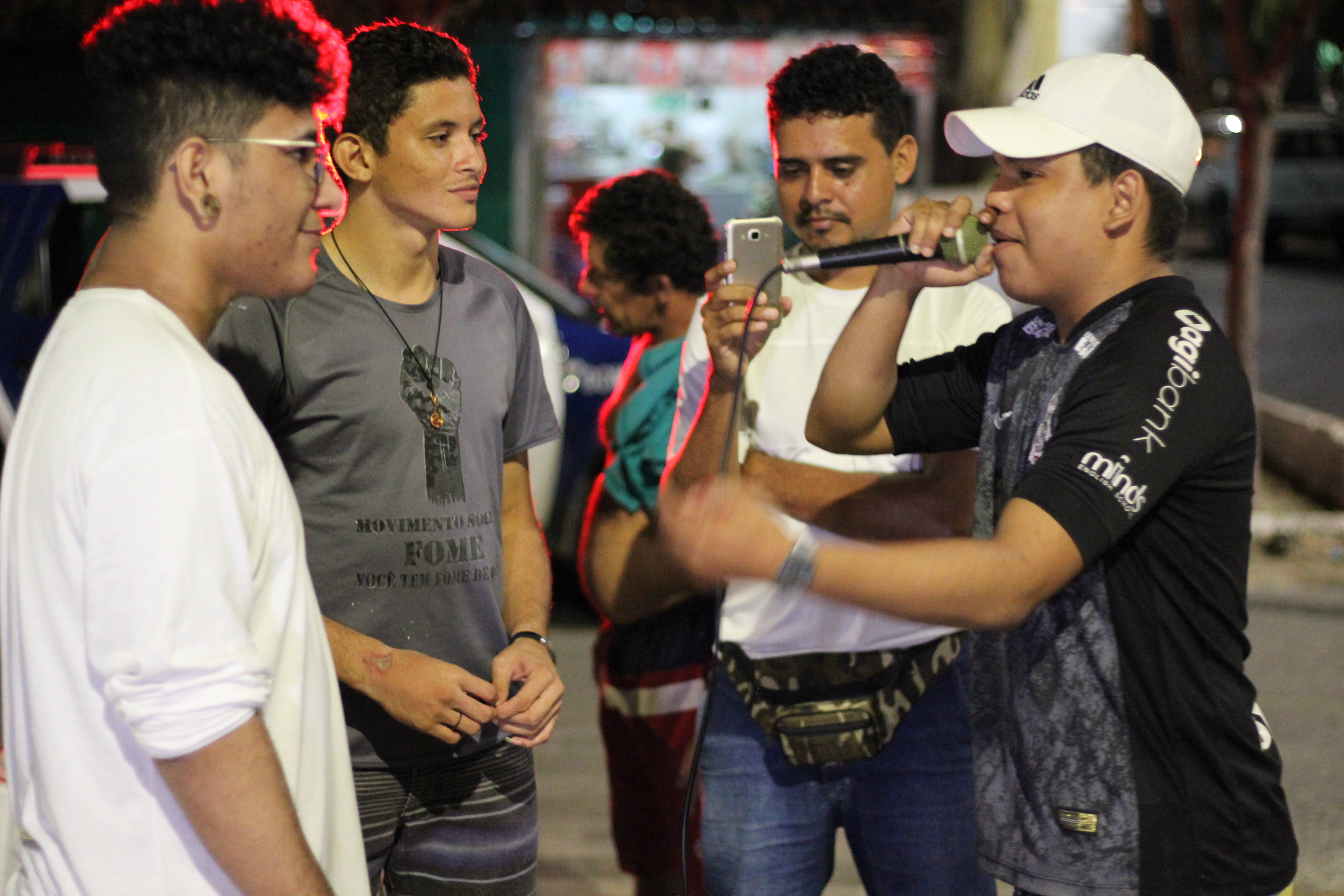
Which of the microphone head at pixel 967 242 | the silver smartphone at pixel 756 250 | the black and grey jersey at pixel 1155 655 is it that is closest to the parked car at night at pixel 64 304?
the silver smartphone at pixel 756 250

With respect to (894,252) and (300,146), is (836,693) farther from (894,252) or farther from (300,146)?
(300,146)

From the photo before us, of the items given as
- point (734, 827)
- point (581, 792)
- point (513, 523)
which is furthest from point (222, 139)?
point (581, 792)

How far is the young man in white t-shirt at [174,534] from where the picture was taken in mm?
1599

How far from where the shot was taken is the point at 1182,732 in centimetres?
222

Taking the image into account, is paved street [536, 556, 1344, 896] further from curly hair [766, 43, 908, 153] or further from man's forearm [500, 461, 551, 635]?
curly hair [766, 43, 908, 153]

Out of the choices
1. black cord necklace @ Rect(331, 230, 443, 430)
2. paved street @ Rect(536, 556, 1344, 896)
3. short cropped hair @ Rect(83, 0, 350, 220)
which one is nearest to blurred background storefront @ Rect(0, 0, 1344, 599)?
paved street @ Rect(536, 556, 1344, 896)

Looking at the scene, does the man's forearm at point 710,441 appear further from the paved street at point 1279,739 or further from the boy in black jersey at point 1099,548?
the paved street at point 1279,739

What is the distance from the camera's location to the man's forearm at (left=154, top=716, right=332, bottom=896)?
164 cm

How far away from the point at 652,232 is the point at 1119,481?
6.93 ft

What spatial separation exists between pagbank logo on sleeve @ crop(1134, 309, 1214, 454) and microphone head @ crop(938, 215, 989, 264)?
0.43 m

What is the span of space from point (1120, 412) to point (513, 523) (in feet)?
4.32

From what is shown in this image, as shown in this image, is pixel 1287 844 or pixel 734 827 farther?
pixel 734 827

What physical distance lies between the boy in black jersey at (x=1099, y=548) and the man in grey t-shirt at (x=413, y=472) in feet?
2.11

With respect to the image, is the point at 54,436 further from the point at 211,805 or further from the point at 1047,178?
the point at 1047,178
